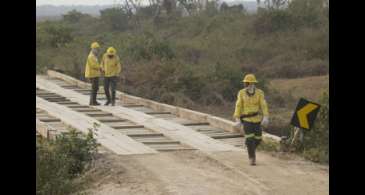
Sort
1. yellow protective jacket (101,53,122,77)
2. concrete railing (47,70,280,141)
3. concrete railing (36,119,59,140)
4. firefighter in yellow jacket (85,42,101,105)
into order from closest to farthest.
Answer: concrete railing (36,119,59,140)
concrete railing (47,70,280,141)
firefighter in yellow jacket (85,42,101,105)
yellow protective jacket (101,53,122,77)

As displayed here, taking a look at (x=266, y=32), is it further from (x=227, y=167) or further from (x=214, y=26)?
(x=227, y=167)

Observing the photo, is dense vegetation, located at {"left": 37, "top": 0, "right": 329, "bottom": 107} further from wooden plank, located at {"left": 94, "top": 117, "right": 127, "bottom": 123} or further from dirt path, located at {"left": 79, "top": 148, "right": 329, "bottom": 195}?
dirt path, located at {"left": 79, "top": 148, "right": 329, "bottom": 195}

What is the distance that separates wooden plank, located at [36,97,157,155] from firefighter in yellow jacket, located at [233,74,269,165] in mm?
2424

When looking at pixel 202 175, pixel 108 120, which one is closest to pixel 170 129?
pixel 108 120

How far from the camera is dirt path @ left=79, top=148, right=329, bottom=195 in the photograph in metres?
12.7

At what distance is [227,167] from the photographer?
14.5 meters

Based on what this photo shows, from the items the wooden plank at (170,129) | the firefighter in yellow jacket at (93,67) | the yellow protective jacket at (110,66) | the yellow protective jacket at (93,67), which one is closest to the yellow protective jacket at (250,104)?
the wooden plank at (170,129)

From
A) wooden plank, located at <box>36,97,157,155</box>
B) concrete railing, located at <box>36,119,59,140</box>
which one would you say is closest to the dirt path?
wooden plank, located at <box>36,97,157,155</box>

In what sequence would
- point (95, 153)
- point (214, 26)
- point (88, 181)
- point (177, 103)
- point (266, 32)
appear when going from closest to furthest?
point (88, 181), point (95, 153), point (177, 103), point (266, 32), point (214, 26)

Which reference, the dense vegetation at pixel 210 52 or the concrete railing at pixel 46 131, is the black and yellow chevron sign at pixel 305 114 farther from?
the dense vegetation at pixel 210 52

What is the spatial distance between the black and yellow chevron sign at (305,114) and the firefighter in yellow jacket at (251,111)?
108 centimetres

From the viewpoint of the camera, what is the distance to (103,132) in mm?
18422

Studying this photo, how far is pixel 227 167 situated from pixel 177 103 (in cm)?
964

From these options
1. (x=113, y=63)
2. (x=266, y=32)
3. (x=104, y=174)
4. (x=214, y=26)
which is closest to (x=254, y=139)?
(x=104, y=174)
